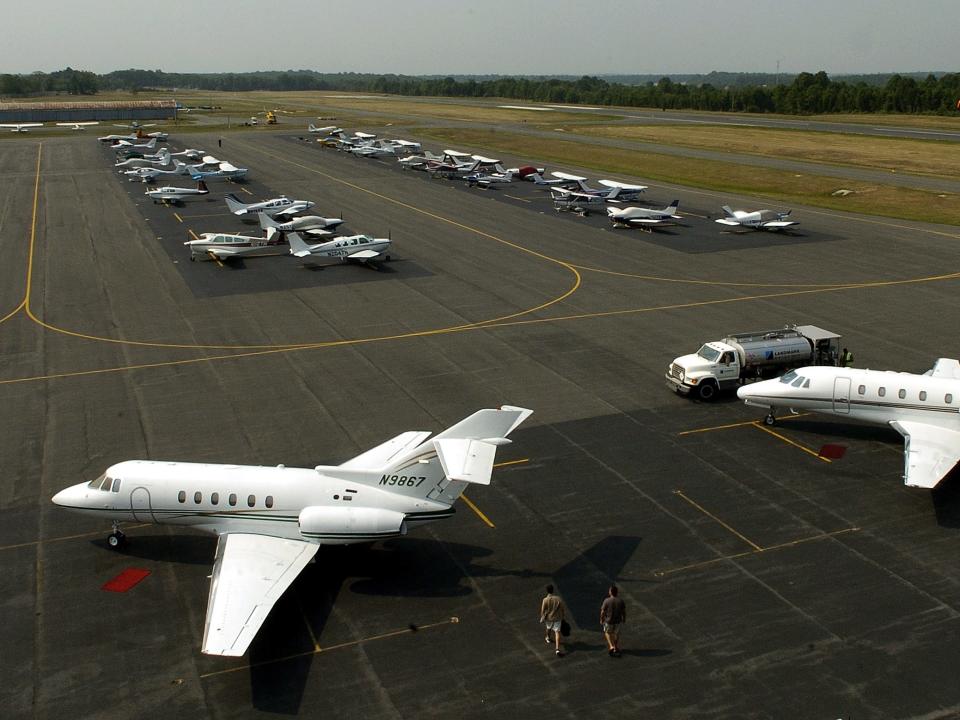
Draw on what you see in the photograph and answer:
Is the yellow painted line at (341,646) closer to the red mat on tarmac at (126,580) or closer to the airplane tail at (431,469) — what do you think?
the airplane tail at (431,469)

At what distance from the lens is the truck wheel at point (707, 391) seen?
120 ft

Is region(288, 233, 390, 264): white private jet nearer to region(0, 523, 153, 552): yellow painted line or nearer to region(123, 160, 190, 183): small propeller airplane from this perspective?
A: region(0, 523, 153, 552): yellow painted line

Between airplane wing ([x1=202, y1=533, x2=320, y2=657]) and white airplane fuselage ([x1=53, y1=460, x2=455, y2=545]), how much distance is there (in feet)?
1.56

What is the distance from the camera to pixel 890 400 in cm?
3122

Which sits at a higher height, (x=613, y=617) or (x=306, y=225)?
(x=306, y=225)

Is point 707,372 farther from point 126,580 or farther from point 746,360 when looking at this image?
point 126,580

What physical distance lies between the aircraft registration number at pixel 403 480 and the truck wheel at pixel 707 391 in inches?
698

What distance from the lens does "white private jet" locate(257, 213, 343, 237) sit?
71625mm

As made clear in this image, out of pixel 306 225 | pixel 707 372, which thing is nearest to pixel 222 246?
pixel 306 225

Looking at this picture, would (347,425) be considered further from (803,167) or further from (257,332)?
(803,167)

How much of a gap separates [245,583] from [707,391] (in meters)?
23.3

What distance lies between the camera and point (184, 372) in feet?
133

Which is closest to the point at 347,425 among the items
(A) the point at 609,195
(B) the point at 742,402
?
(B) the point at 742,402

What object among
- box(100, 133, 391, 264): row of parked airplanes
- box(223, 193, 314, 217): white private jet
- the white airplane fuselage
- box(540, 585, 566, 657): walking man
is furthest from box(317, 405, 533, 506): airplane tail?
box(223, 193, 314, 217): white private jet
